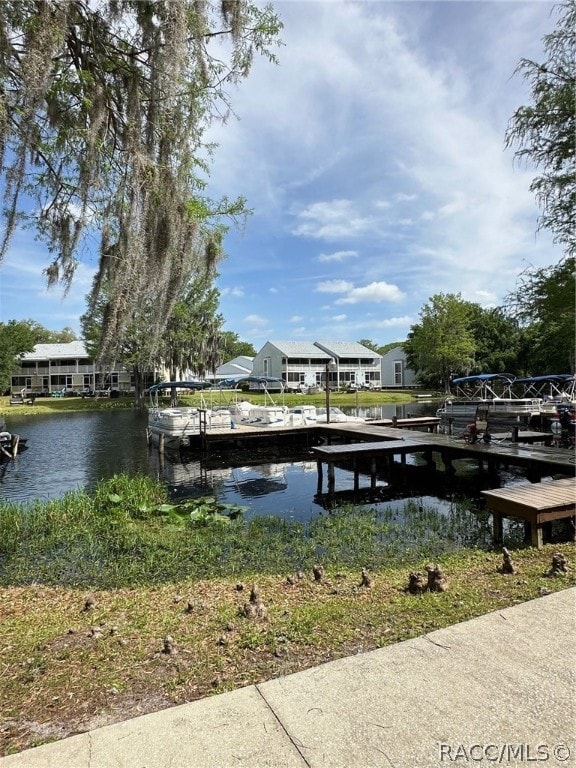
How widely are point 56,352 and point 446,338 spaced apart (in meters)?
43.5

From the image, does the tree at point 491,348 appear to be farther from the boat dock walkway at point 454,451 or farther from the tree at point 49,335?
the tree at point 49,335

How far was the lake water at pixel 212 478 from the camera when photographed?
36.7 feet

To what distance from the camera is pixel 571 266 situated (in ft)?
20.5

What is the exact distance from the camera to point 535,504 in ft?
19.2

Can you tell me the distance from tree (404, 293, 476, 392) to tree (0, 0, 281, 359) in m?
43.1

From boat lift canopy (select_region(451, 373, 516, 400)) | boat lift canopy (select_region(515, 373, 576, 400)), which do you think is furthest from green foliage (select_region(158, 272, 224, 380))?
boat lift canopy (select_region(515, 373, 576, 400))

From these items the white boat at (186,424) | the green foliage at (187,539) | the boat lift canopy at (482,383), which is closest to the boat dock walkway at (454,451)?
the green foliage at (187,539)

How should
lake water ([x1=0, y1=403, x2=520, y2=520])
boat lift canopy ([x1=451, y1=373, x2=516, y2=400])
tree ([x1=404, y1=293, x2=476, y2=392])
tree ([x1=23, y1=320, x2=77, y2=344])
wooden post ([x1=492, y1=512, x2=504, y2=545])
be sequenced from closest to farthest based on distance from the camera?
wooden post ([x1=492, y1=512, x2=504, y2=545])
lake water ([x1=0, y1=403, x2=520, y2=520])
boat lift canopy ([x1=451, y1=373, x2=516, y2=400])
tree ([x1=404, y1=293, x2=476, y2=392])
tree ([x1=23, y1=320, x2=77, y2=344])

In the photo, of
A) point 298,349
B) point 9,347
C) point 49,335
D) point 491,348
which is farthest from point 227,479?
point 49,335

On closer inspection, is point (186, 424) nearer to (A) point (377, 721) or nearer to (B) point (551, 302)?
(B) point (551, 302)

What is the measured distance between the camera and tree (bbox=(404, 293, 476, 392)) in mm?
45000

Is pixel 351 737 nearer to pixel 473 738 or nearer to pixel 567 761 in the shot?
pixel 473 738

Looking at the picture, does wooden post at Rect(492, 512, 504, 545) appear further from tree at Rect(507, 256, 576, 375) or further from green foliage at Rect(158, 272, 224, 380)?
green foliage at Rect(158, 272, 224, 380)

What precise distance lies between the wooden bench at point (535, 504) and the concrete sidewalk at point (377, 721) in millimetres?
3177
